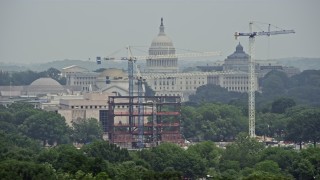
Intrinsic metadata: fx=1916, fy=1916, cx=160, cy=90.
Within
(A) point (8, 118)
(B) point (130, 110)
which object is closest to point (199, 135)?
(B) point (130, 110)

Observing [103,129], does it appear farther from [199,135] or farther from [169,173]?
[169,173]

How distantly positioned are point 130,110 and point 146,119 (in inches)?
407

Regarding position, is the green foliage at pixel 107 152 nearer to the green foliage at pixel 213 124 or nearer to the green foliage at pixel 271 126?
the green foliage at pixel 271 126

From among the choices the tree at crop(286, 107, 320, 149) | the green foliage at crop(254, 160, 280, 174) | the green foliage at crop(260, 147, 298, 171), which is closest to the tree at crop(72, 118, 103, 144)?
the tree at crop(286, 107, 320, 149)

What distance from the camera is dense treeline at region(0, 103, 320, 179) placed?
86.2 metres

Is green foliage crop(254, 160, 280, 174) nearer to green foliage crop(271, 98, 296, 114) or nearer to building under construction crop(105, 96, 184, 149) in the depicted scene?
building under construction crop(105, 96, 184, 149)

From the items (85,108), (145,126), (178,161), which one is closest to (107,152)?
(178,161)

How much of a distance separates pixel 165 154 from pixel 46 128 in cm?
3732

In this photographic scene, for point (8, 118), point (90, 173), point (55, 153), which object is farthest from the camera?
point (8, 118)

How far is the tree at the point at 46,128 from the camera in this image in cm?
13762

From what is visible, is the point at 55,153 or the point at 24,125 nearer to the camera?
the point at 55,153

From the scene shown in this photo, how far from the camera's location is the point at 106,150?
10306cm

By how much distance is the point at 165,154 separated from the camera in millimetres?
103312

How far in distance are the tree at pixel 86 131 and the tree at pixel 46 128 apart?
1015mm
